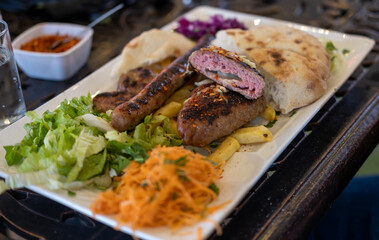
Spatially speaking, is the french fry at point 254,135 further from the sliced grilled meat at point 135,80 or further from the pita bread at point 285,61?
the sliced grilled meat at point 135,80

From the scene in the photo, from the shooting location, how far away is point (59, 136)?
2.29m

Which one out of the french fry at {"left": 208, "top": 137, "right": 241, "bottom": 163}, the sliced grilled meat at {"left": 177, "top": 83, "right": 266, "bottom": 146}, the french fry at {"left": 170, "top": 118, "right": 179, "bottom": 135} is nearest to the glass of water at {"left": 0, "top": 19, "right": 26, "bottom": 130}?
the french fry at {"left": 170, "top": 118, "right": 179, "bottom": 135}

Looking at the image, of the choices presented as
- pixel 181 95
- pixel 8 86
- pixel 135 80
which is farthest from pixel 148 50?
pixel 8 86

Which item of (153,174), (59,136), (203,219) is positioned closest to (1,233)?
(59,136)

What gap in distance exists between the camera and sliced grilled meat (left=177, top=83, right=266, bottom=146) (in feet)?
7.70

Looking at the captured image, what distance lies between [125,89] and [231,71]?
0.77m

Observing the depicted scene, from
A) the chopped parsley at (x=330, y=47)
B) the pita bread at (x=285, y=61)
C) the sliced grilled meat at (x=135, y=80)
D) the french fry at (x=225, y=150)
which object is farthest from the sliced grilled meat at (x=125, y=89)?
the chopped parsley at (x=330, y=47)

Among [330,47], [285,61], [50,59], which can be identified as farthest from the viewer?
[330,47]

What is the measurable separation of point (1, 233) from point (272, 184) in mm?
1439

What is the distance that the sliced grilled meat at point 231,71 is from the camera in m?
2.55

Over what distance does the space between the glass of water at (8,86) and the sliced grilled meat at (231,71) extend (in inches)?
46.4

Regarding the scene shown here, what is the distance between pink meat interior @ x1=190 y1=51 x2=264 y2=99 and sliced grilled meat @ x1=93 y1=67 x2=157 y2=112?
18.0 inches

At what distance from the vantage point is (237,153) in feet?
7.91

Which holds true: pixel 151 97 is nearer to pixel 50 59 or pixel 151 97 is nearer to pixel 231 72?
pixel 231 72
